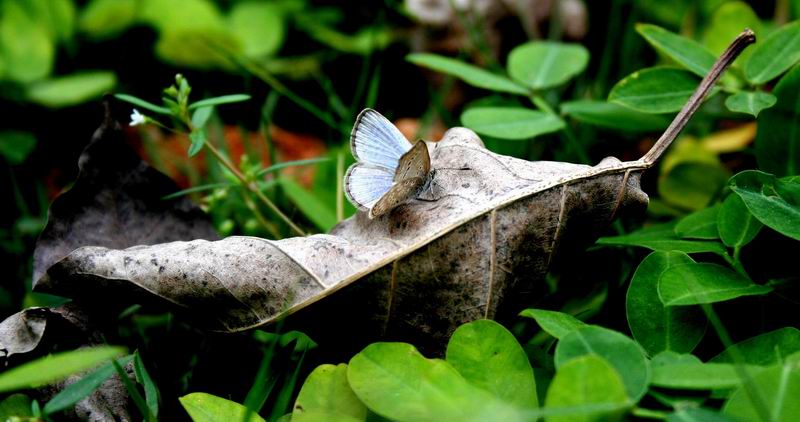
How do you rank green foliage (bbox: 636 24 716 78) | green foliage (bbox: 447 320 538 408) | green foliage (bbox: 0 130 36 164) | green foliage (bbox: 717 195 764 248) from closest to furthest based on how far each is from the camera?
green foliage (bbox: 447 320 538 408)
green foliage (bbox: 717 195 764 248)
green foliage (bbox: 636 24 716 78)
green foliage (bbox: 0 130 36 164)

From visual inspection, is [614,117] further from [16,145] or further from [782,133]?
[16,145]

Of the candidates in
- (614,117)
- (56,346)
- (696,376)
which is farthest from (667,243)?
(56,346)

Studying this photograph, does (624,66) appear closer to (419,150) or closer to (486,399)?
(419,150)

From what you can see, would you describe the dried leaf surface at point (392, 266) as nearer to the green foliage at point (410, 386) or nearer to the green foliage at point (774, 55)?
the green foliage at point (410, 386)

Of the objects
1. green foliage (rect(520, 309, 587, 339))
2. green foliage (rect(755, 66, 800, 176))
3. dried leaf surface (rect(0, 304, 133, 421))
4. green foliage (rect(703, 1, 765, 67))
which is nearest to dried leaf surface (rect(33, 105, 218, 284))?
dried leaf surface (rect(0, 304, 133, 421))

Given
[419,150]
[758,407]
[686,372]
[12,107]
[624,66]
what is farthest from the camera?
[12,107]

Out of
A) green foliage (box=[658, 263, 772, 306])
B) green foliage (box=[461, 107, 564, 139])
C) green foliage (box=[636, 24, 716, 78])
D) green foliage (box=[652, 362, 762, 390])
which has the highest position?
green foliage (box=[636, 24, 716, 78])

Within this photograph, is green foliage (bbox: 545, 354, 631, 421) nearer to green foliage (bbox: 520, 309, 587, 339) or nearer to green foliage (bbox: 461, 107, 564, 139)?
green foliage (bbox: 520, 309, 587, 339)

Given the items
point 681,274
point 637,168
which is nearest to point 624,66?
point 637,168
